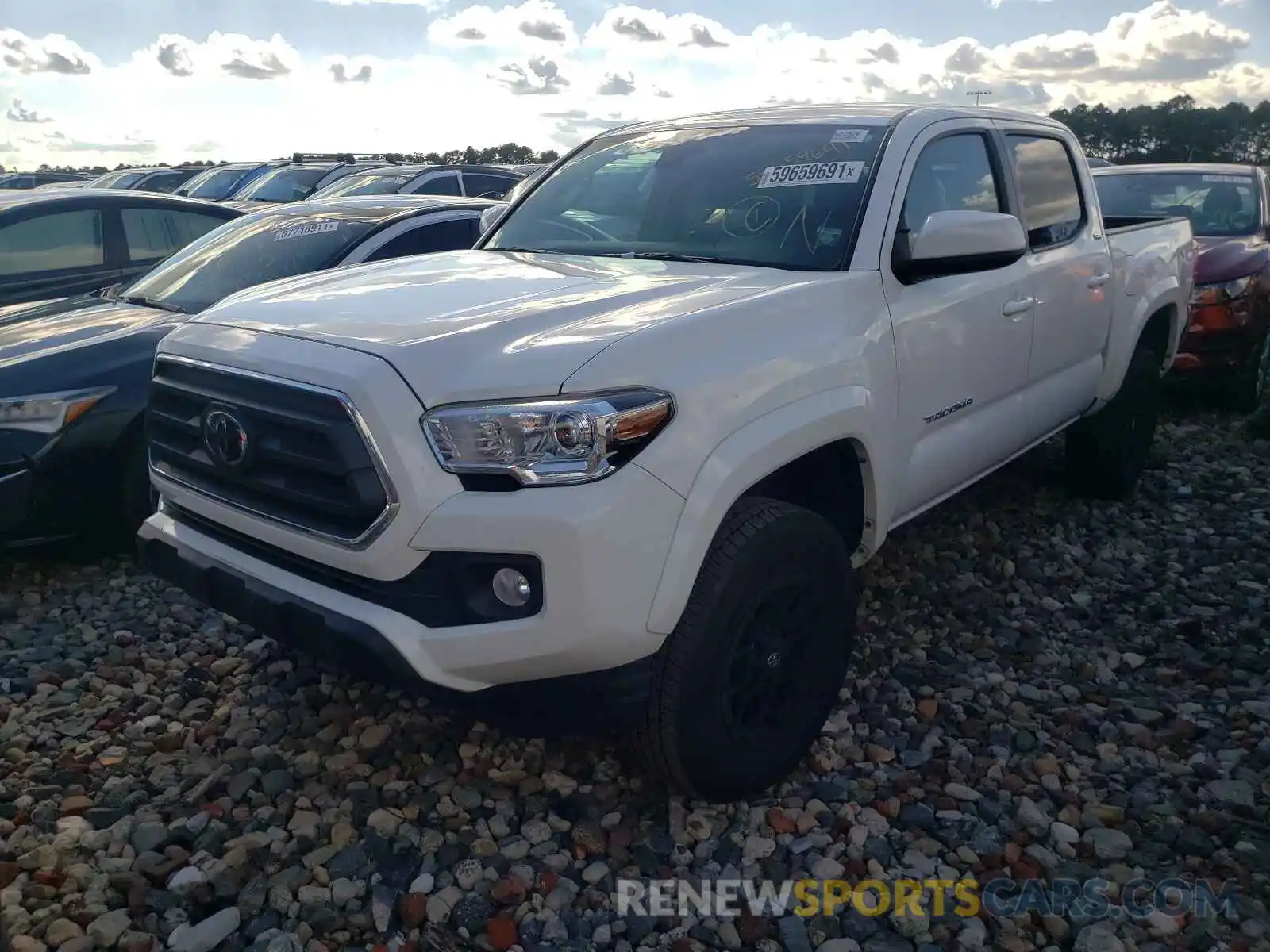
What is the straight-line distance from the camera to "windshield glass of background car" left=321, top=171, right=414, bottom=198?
12117mm

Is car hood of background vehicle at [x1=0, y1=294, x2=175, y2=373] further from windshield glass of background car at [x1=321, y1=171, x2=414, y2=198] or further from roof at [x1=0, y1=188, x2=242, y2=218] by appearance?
windshield glass of background car at [x1=321, y1=171, x2=414, y2=198]

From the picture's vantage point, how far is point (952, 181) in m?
3.67

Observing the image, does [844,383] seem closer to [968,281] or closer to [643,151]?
[968,281]

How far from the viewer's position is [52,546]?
14.2 feet

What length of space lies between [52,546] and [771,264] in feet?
10.8

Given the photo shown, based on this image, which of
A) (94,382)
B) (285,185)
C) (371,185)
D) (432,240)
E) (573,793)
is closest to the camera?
(573,793)

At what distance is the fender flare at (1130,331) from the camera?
4.78m

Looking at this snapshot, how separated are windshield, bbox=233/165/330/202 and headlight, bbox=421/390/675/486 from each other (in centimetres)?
1438

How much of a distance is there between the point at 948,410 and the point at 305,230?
3451 mm

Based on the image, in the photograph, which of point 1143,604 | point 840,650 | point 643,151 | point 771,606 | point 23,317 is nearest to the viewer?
point 771,606

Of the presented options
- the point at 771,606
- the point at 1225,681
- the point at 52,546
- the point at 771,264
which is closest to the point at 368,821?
the point at 771,606

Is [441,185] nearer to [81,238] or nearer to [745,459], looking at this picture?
[81,238]

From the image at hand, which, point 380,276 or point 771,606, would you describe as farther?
point 380,276

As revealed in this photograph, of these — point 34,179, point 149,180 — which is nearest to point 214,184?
point 149,180
